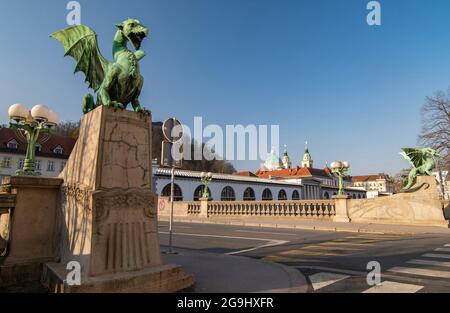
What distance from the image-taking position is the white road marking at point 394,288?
188 inches

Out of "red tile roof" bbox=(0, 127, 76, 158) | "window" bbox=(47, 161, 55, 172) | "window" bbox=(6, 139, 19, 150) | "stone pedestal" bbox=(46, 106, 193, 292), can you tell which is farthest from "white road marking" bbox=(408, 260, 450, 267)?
"window" bbox=(47, 161, 55, 172)

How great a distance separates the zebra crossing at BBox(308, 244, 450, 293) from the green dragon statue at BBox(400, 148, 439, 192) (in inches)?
540

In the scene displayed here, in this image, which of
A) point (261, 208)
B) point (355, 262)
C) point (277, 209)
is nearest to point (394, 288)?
point (355, 262)

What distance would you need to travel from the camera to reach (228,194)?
51656 millimetres

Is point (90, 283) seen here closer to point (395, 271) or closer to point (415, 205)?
point (395, 271)

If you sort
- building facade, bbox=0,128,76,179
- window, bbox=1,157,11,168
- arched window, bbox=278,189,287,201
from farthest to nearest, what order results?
arched window, bbox=278,189,287,201, building facade, bbox=0,128,76,179, window, bbox=1,157,11,168

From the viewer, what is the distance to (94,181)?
4.50 m

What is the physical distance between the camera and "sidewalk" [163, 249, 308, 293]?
4.93 m

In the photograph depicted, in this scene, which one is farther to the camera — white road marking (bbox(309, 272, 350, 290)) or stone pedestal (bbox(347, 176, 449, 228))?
stone pedestal (bbox(347, 176, 449, 228))

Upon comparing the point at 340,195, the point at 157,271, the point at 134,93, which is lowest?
the point at 157,271

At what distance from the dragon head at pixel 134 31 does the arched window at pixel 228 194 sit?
1795 inches

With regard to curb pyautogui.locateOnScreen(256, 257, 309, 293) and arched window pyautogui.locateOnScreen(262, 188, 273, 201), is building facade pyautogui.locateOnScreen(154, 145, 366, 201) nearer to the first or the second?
arched window pyautogui.locateOnScreen(262, 188, 273, 201)
